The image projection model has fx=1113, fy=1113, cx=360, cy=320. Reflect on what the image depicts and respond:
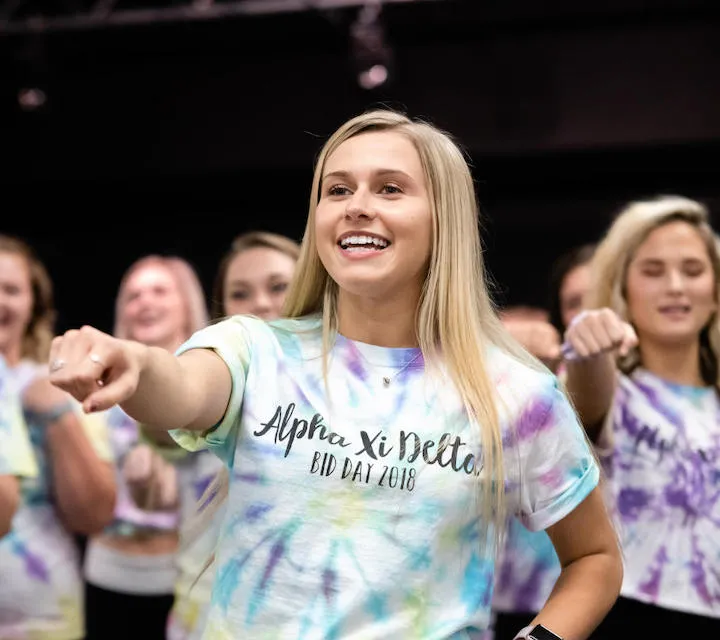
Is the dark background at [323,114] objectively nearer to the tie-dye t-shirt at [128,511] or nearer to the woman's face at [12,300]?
the tie-dye t-shirt at [128,511]

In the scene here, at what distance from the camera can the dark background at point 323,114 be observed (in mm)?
5109

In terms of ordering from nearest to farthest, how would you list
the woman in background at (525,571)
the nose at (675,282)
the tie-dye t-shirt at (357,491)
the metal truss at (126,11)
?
the tie-dye t-shirt at (357,491)
the nose at (675,282)
the woman in background at (525,571)
the metal truss at (126,11)

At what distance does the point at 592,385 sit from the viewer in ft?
6.99

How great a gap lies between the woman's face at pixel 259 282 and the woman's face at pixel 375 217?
127cm

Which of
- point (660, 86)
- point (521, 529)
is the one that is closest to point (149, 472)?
point (521, 529)

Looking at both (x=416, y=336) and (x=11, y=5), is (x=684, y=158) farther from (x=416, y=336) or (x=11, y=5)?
(x=416, y=336)

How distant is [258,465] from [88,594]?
1.93 m

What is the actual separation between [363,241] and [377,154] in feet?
0.45

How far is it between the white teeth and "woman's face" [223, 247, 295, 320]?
130 centimetres

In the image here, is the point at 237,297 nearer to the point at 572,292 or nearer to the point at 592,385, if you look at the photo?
the point at 572,292

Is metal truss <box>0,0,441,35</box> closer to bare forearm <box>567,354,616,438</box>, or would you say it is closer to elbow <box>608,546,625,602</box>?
bare forearm <box>567,354,616,438</box>

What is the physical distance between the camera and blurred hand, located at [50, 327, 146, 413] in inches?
47.4

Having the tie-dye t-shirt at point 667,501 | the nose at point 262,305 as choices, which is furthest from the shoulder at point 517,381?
the nose at point 262,305

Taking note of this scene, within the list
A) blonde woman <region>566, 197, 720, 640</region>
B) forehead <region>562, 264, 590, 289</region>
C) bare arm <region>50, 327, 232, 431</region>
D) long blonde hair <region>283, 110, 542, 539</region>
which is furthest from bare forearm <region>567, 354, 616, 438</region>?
forehead <region>562, 264, 590, 289</region>
